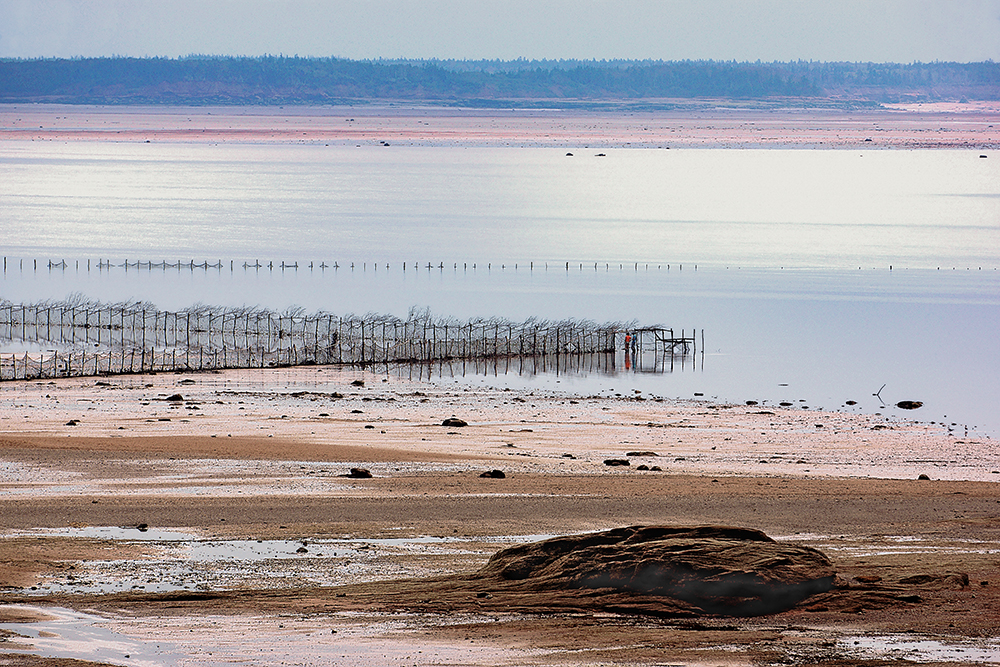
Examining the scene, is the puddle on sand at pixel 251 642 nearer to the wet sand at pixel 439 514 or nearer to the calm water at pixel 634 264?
the wet sand at pixel 439 514

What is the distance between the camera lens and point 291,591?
15992mm

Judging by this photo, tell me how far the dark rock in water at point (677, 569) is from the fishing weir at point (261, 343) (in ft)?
103

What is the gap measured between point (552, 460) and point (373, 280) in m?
58.8

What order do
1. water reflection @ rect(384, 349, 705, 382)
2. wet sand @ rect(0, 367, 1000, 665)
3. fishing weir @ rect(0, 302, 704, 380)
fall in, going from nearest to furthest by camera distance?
wet sand @ rect(0, 367, 1000, 665) → fishing weir @ rect(0, 302, 704, 380) → water reflection @ rect(384, 349, 705, 382)

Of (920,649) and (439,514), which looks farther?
(439,514)

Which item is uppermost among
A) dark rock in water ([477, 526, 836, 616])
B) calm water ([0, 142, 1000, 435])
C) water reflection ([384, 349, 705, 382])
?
calm water ([0, 142, 1000, 435])

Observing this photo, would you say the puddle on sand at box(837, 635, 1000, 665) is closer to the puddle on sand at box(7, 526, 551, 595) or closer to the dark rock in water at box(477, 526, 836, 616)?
the dark rock in water at box(477, 526, 836, 616)

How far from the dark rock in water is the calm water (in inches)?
1115

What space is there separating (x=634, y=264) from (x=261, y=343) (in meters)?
46.3

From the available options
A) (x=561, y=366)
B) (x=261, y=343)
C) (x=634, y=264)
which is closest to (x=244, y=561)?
(x=561, y=366)

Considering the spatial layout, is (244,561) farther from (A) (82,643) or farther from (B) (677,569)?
(B) (677,569)

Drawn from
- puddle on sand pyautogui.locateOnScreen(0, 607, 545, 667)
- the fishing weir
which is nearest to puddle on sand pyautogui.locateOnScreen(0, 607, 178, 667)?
puddle on sand pyautogui.locateOnScreen(0, 607, 545, 667)

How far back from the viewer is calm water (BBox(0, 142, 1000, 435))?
184 ft

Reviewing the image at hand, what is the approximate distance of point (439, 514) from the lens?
70.0 ft
